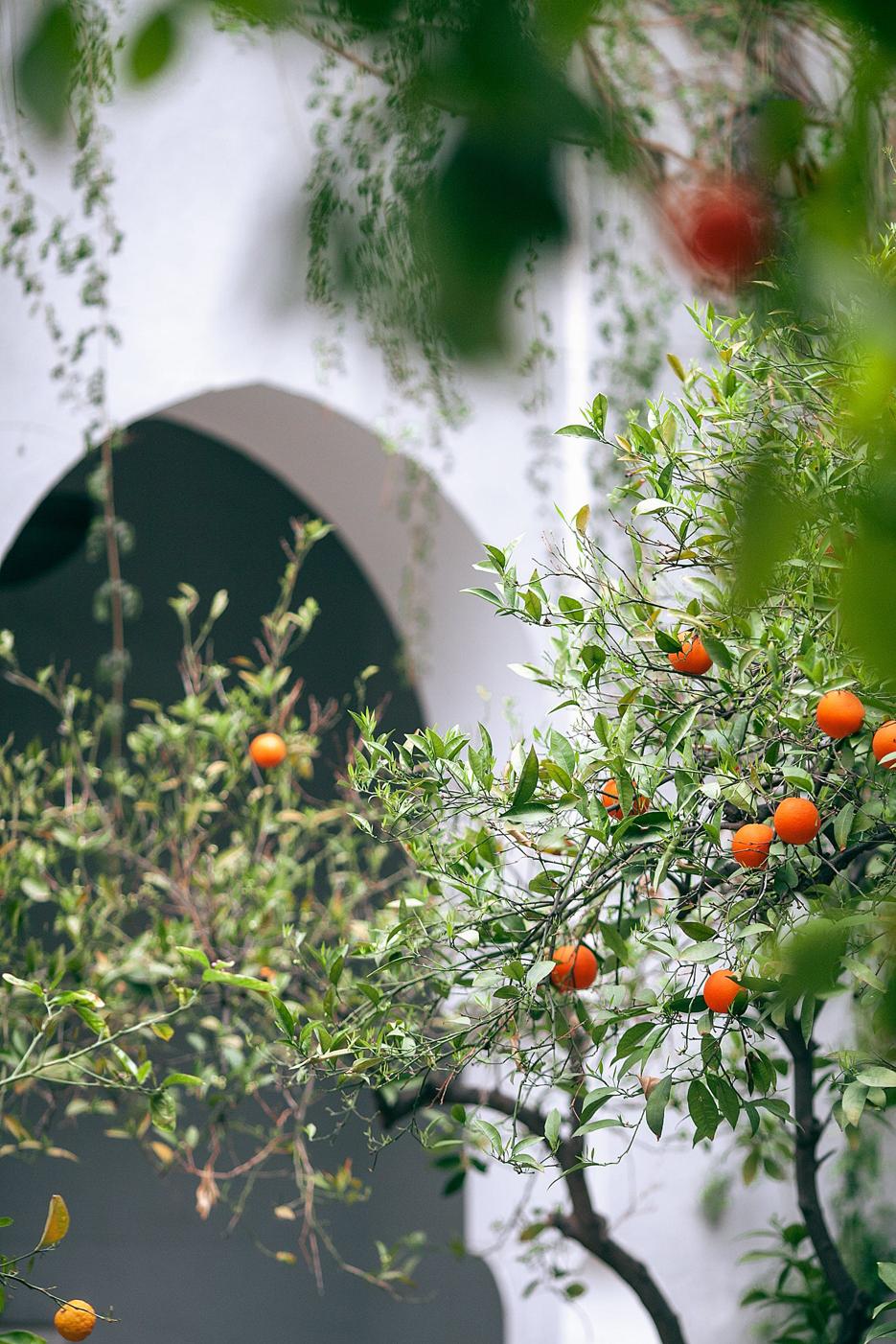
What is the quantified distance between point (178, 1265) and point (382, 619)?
2.27m

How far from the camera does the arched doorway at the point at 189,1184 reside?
452 centimetres

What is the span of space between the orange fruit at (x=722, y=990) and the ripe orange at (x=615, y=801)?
0.18 m

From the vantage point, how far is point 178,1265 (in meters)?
4.75

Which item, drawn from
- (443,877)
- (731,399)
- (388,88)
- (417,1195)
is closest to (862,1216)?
(417,1195)

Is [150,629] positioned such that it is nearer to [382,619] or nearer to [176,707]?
[382,619]

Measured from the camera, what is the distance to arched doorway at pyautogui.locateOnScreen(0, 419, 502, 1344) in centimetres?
452

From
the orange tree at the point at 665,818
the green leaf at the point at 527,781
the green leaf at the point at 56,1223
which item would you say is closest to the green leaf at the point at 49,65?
the orange tree at the point at 665,818

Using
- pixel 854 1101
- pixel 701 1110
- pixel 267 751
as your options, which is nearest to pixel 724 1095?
pixel 701 1110

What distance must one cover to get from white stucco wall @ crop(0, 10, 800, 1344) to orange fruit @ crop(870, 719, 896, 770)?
129 centimetres

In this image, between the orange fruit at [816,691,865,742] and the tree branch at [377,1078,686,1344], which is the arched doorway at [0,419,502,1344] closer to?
the tree branch at [377,1078,686,1344]

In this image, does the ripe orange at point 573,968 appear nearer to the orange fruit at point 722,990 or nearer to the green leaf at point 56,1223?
the orange fruit at point 722,990

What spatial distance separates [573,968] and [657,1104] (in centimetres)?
31

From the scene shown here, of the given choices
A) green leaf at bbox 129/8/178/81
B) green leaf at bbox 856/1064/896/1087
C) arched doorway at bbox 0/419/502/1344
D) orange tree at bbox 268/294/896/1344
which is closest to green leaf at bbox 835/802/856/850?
orange tree at bbox 268/294/896/1344

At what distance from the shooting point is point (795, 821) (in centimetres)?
141
